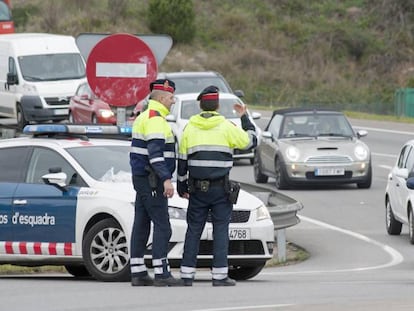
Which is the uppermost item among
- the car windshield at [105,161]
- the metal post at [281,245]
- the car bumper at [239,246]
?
the car windshield at [105,161]

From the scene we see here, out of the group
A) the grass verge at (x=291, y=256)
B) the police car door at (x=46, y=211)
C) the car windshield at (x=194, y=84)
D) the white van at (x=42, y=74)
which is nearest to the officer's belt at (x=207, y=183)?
the police car door at (x=46, y=211)

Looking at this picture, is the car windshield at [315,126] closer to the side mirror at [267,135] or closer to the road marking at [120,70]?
the side mirror at [267,135]

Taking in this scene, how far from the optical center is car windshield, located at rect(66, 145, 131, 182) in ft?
47.2

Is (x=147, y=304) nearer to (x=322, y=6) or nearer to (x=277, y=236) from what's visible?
(x=277, y=236)

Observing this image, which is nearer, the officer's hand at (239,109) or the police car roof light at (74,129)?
the officer's hand at (239,109)

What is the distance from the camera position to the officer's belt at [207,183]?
12969 millimetres

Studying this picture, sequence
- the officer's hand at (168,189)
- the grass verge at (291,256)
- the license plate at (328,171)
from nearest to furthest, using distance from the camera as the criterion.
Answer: the officer's hand at (168,189), the grass verge at (291,256), the license plate at (328,171)

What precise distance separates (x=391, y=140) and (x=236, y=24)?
48.3 m

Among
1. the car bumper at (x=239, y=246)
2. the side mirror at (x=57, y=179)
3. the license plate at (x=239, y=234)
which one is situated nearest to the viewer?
the car bumper at (x=239, y=246)

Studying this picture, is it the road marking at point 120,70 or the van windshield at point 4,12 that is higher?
the road marking at point 120,70

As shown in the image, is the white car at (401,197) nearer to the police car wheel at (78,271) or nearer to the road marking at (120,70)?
the police car wheel at (78,271)

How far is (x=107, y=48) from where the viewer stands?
14.5m

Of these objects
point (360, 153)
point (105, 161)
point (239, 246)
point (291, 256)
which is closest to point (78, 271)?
point (105, 161)

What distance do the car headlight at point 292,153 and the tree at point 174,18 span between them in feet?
174
